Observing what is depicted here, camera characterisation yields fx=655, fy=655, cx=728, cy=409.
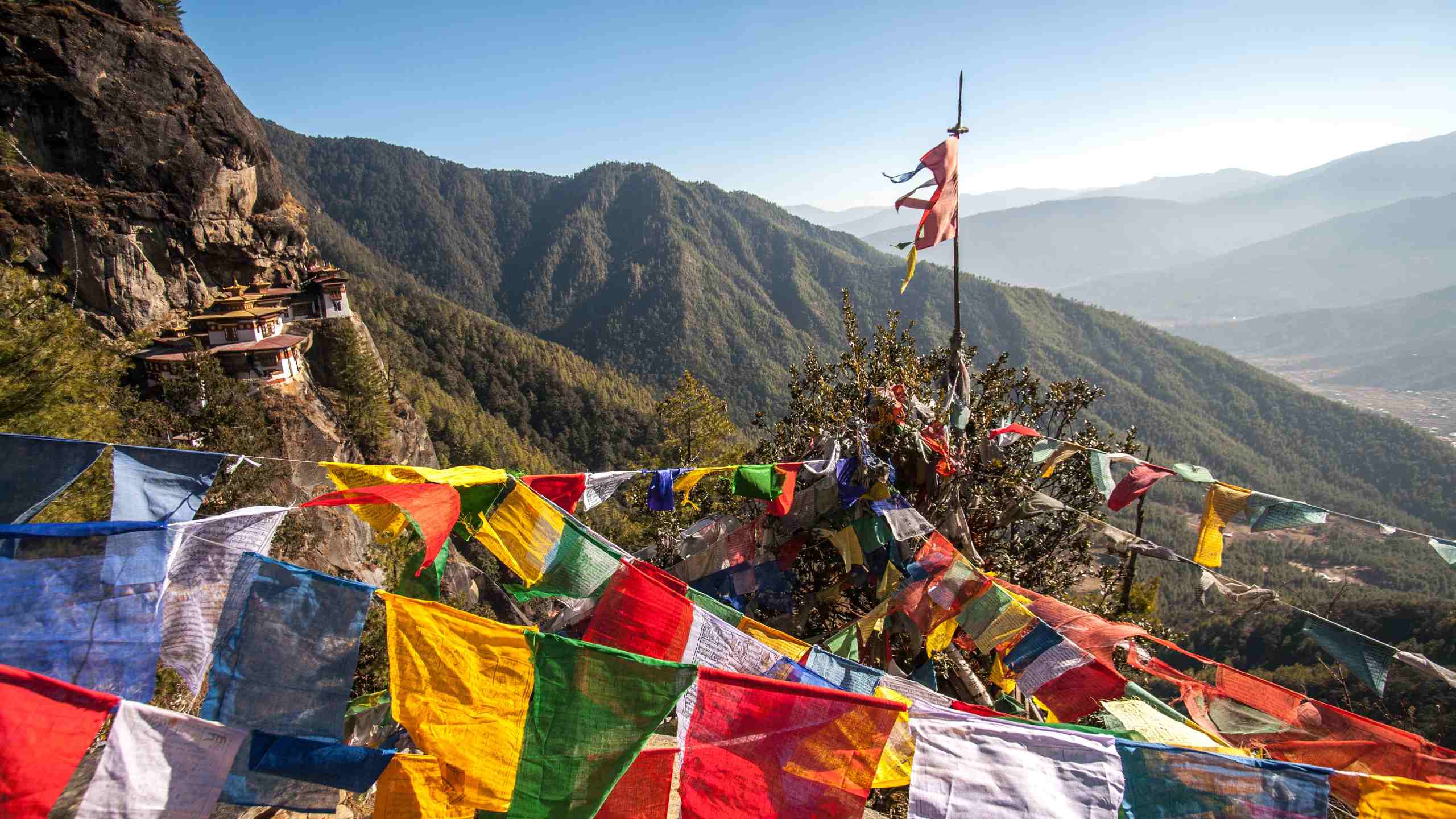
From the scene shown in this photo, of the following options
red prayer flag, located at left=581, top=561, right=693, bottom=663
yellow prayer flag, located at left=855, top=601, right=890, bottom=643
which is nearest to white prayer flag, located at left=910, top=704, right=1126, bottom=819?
red prayer flag, located at left=581, top=561, right=693, bottom=663

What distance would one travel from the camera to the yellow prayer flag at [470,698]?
398cm

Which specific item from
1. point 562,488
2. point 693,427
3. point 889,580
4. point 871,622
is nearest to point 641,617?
point 562,488

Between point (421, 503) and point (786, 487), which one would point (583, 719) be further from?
point (786, 487)

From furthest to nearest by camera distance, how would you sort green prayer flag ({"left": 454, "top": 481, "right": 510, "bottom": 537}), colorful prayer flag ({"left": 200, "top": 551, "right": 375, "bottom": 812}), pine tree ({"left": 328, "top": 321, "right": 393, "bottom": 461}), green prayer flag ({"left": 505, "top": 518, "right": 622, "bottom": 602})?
pine tree ({"left": 328, "top": 321, "right": 393, "bottom": 461}), green prayer flag ({"left": 454, "top": 481, "right": 510, "bottom": 537}), green prayer flag ({"left": 505, "top": 518, "right": 622, "bottom": 602}), colorful prayer flag ({"left": 200, "top": 551, "right": 375, "bottom": 812})

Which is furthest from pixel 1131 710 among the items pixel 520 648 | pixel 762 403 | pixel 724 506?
pixel 762 403

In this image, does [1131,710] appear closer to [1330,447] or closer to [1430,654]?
[1430,654]

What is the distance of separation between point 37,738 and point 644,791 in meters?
3.20

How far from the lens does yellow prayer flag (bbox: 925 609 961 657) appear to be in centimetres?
651

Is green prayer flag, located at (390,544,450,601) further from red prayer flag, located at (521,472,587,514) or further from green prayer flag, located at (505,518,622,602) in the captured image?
red prayer flag, located at (521,472,587,514)

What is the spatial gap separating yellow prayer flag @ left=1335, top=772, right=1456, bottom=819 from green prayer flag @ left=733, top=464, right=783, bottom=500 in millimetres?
4716

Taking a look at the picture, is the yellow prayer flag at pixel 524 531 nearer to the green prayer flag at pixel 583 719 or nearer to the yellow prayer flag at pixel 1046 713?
the green prayer flag at pixel 583 719

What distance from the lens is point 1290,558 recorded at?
107062 millimetres

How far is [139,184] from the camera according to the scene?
28000mm

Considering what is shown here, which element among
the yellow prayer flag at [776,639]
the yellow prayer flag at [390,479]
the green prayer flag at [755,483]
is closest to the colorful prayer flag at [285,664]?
the yellow prayer flag at [390,479]
